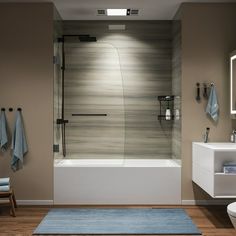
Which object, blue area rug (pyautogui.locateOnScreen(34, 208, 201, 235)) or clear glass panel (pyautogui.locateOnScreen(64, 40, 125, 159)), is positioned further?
clear glass panel (pyautogui.locateOnScreen(64, 40, 125, 159))

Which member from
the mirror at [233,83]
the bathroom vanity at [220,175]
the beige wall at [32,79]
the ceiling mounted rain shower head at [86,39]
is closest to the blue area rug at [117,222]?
the bathroom vanity at [220,175]

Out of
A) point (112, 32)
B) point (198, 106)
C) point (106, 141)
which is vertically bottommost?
point (106, 141)

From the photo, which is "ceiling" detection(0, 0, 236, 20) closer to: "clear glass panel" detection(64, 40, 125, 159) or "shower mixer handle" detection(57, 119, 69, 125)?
"clear glass panel" detection(64, 40, 125, 159)

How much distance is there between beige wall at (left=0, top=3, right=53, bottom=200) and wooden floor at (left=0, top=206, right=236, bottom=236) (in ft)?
1.26

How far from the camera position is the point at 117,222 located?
4289mm

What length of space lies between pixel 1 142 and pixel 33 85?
0.79m

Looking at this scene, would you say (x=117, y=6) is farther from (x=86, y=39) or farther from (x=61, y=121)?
(x=61, y=121)

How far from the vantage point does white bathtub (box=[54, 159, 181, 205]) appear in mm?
5148

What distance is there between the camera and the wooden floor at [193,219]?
4.03m

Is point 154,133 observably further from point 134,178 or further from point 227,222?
point 227,222

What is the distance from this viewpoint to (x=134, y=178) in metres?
5.16

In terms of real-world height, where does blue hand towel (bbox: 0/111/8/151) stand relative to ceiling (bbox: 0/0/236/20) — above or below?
below

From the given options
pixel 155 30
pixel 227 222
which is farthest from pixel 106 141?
pixel 227 222

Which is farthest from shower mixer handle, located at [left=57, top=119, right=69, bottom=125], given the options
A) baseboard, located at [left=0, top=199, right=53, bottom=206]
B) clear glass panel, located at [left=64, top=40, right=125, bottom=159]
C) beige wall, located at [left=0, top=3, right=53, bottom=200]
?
baseboard, located at [left=0, top=199, right=53, bottom=206]
